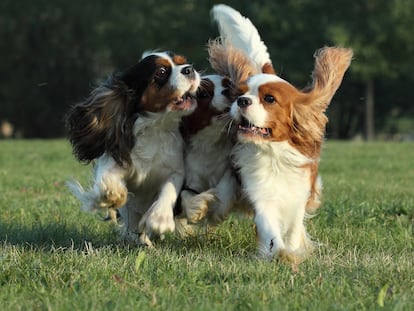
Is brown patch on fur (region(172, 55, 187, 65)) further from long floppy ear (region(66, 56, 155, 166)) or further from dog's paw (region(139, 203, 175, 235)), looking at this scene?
dog's paw (region(139, 203, 175, 235))

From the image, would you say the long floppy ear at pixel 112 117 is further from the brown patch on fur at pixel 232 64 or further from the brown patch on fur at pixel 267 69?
the brown patch on fur at pixel 267 69

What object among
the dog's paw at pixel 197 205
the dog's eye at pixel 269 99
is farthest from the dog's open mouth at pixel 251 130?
the dog's paw at pixel 197 205

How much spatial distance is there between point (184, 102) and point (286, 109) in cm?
61

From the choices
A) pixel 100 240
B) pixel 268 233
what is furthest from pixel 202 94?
pixel 100 240

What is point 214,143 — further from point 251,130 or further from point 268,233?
point 268,233

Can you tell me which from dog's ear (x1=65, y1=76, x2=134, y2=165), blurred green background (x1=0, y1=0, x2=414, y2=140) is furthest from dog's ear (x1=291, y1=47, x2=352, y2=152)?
blurred green background (x1=0, y1=0, x2=414, y2=140)

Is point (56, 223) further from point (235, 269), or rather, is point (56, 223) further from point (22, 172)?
point (22, 172)

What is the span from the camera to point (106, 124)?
190 inches

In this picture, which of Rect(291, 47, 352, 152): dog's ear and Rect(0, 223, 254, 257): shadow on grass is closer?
Rect(291, 47, 352, 152): dog's ear

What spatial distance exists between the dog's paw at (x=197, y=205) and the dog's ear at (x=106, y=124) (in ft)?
1.49

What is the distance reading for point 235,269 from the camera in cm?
378

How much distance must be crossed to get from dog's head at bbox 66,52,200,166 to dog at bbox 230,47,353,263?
1.30 feet

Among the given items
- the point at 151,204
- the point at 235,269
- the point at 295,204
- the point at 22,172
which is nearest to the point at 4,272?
the point at 235,269

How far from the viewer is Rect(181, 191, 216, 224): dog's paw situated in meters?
4.66
